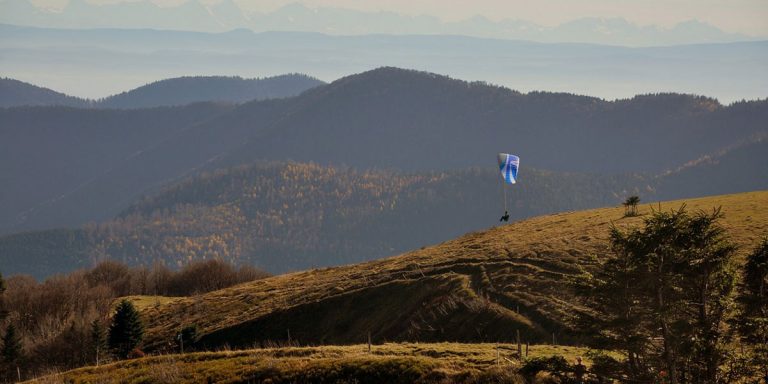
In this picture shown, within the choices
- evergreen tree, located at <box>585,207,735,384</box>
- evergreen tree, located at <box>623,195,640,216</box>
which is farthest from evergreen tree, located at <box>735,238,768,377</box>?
evergreen tree, located at <box>623,195,640,216</box>

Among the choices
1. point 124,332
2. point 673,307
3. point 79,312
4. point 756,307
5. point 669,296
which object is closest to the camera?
point 673,307

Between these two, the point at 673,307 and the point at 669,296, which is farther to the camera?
the point at 669,296

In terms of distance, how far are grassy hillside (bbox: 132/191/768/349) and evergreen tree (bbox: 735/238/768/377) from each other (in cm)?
1243

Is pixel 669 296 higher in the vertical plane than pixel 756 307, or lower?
higher

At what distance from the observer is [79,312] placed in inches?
4149

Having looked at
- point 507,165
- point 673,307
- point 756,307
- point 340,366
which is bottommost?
point 340,366

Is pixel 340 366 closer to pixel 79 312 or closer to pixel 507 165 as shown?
pixel 507 165

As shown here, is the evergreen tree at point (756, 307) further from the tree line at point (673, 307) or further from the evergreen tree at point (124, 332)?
the evergreen tree at point (124, 332)

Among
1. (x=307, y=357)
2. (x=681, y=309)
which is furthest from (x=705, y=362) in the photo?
(x=307, y=357)

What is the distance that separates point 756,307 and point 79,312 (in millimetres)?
86770

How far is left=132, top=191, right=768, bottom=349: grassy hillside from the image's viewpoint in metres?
61.4

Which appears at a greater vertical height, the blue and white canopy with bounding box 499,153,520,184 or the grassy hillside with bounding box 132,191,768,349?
the blue and white canopy with bounding box 499,153,520,184

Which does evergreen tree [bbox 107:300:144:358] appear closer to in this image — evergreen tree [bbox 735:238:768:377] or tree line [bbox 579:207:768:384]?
tree line [bbox 579:207:768:384]

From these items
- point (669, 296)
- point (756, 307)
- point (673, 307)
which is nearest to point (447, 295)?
point (756, 307)
